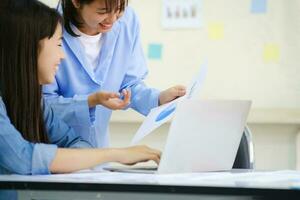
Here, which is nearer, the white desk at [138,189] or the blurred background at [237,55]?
the white desk at [138,189]

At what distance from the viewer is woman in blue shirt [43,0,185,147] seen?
5.60ft

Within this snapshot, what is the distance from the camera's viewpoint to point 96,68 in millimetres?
1876

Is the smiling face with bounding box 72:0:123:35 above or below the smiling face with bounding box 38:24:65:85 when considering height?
above

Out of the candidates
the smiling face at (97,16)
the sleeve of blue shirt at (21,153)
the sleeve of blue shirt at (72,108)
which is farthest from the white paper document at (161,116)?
the smiling face at (97,16)

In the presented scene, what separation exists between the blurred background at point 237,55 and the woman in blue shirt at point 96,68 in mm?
829

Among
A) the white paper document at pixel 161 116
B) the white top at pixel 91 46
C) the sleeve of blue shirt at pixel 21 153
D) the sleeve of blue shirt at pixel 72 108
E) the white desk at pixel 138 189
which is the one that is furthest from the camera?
the white top at pixel 91 46

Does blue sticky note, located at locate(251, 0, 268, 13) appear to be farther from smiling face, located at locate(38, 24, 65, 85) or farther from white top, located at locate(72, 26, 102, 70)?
smiling face, located at locate(38, 24, 65, 85)

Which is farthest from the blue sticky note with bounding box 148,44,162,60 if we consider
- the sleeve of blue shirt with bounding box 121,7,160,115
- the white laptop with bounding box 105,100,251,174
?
the white laptop with bounding box 105,100,251,174

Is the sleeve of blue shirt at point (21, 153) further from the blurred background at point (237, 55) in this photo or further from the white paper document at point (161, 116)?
the blurred background at point (237, 55)

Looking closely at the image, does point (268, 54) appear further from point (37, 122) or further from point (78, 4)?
point (37, 122)

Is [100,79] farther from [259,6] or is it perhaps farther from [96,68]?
[259,6]

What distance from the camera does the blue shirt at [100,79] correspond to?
1.72 meters

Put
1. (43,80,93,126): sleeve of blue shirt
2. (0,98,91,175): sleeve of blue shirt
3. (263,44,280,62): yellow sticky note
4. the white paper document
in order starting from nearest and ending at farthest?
(0,98,91,175): sleeve of blue shirt
the white paper document
(43,80,93,126): sleeve of blue shirt
(263,44,280,62): yellow sticky note

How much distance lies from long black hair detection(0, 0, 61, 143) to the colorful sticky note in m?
1.52
